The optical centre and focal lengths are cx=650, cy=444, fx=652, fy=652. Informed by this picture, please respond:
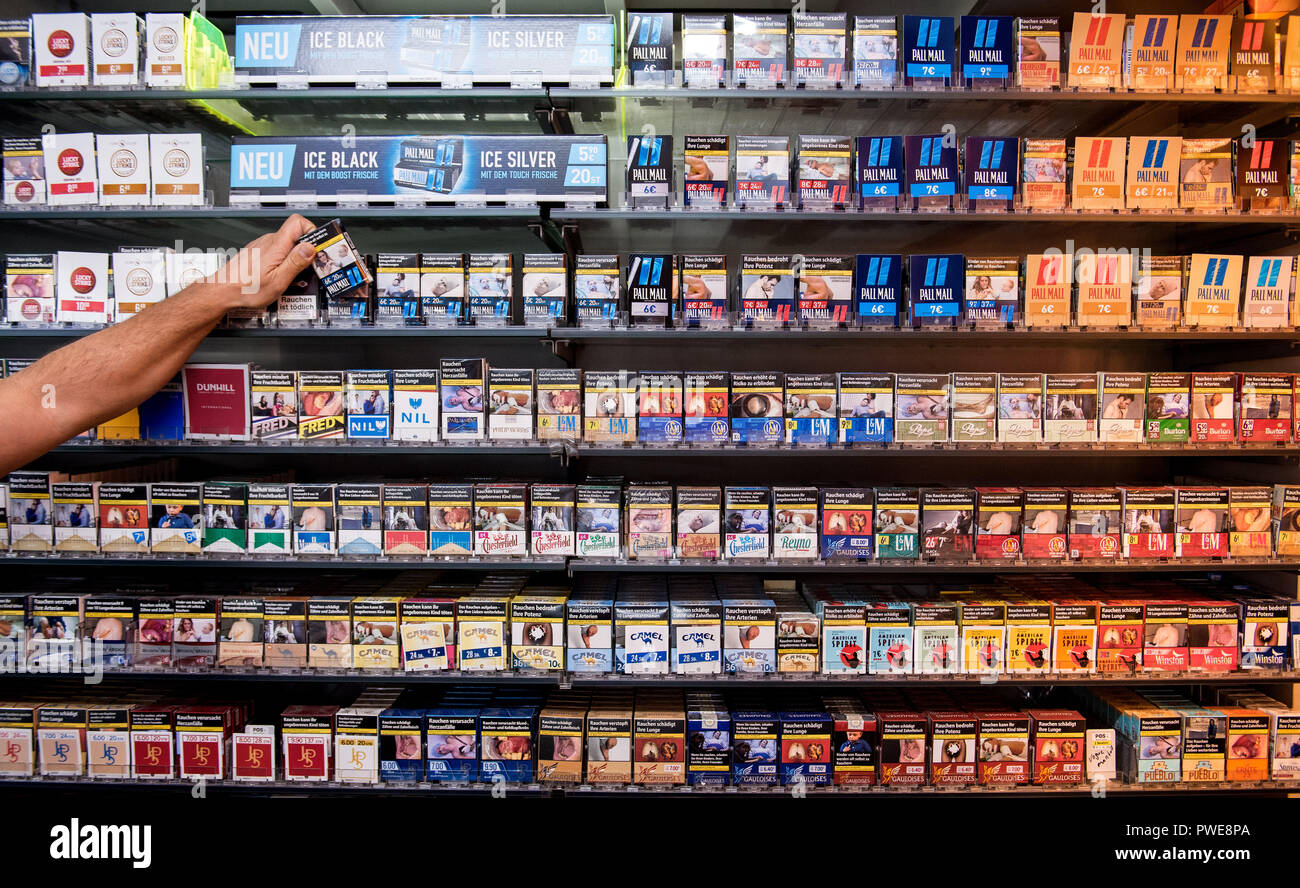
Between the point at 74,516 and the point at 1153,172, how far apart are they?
4613mm

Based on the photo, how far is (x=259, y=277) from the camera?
8.33 feet

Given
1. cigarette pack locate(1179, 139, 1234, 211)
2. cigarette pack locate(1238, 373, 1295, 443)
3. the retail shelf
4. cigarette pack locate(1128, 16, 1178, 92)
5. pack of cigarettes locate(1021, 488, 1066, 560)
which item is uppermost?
cigarette pack locate(1128, 16, 1178, 92)

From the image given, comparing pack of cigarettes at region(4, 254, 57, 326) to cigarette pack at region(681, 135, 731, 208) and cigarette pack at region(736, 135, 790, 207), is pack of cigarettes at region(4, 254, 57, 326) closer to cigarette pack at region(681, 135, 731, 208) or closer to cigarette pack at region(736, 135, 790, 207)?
cigarette pack at region(681, 135, 731, 208)

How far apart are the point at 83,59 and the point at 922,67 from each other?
3.35 m

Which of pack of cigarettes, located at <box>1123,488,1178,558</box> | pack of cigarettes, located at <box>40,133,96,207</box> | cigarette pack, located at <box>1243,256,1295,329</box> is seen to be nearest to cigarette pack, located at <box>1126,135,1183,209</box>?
cigarette pack, located at <box>1243,256,1295,329</box>

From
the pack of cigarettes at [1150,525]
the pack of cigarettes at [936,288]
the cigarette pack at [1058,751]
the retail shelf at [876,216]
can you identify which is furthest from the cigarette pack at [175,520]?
the pack of cigarettes at [1150,525]

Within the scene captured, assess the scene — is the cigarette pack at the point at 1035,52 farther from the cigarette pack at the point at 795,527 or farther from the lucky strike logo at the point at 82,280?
the lucky strike logo at the point at 82,280

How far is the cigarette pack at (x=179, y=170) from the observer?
2.62m

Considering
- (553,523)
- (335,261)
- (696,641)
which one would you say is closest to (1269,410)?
(696,641)

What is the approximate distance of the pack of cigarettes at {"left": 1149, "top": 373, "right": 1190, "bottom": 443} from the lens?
2.66 metres

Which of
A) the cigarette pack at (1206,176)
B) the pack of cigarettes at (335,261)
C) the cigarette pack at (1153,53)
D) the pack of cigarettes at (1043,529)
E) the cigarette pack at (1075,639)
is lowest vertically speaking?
the cigarette pack at (1075,639)

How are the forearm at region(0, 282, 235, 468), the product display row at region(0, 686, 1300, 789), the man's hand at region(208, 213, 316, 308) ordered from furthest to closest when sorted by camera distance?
1. the product display row at region(0, 686, 1300, 789)
2. the man's hand at region(208, 213, 316, 308)
3. the forearm at region(0, 282, 235, 468)

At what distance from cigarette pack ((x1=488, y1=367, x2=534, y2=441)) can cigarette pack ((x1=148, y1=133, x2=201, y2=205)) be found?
0.69 metres

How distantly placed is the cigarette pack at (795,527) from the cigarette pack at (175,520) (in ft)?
7.74
